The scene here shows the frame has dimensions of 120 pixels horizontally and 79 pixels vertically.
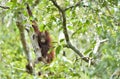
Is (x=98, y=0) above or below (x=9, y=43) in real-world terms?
above

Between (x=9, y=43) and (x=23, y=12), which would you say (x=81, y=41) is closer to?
(x=9, y=43)

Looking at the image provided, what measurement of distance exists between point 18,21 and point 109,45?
3.66ft

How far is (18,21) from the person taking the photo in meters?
3.35

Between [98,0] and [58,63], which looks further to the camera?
[58,63]

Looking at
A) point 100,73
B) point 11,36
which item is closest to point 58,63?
point 100,73

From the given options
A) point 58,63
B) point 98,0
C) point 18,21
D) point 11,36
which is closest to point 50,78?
point 58,63

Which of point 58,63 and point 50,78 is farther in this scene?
point 50,78

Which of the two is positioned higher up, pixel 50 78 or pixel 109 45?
pixel 109 45

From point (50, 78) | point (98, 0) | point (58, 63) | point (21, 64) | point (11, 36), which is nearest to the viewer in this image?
point (98, 0)

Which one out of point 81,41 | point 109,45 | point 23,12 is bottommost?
point 81,41

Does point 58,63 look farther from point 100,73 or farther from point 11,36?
point 11,36

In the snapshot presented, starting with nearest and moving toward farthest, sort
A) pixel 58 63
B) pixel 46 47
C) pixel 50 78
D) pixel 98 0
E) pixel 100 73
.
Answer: pixel 100 73, pixel 98 0, pixel 58 63, pixel 50 78, pixel 46 47

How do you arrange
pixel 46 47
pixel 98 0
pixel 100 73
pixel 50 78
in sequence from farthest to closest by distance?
1. pixel 46 47
2. pixel 50 78
3. pixel 98 0
4. pixel 100 73

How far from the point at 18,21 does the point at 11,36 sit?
13.7 feet
